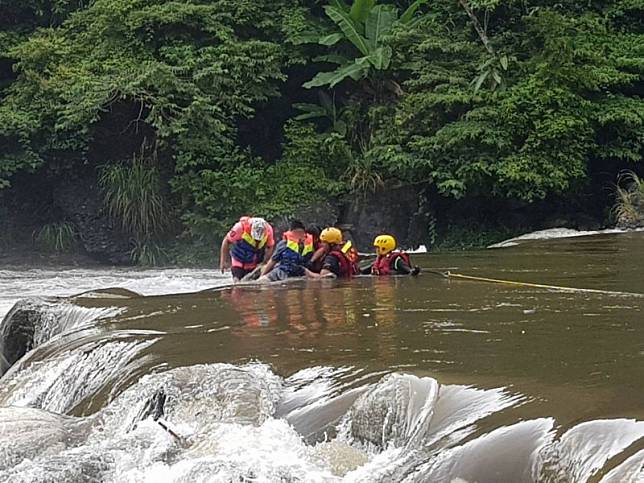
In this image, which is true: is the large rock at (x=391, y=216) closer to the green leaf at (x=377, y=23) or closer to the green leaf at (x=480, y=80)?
the green leaf at (x=480, y=80)

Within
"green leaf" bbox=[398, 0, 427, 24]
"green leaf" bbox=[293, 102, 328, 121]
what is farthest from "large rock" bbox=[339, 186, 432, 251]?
"green leaf" bbox=[398, 0, 427, 24]

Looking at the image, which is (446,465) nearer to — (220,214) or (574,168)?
(574,168)

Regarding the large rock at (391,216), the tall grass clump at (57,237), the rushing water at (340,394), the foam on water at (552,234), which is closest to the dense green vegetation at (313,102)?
the large rock at (391,216)

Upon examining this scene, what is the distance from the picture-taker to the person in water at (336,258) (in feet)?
37.8

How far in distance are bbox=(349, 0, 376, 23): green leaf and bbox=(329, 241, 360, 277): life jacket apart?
9860 millimetres

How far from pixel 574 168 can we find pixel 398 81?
4.59 metres

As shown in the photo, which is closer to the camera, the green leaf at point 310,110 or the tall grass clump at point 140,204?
the tall grass clump at point 140,204

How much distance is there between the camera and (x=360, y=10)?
20531mm

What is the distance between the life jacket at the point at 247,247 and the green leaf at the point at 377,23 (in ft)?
30.3

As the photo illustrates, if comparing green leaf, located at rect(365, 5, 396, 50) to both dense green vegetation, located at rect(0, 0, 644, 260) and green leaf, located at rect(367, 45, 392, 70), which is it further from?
green leaf, located at rect(367, 45, 392, 70)

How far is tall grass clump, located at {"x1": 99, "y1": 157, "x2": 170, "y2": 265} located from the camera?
784 inches

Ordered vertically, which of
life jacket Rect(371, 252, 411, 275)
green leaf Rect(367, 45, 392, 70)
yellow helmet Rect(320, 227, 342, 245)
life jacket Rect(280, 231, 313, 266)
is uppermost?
green leaf Rect(367, 45, 392, 70)

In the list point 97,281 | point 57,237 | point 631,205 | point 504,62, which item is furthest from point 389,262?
point 57,237

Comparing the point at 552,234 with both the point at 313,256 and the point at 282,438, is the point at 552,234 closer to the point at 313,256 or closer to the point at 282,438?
the point at 313,256
